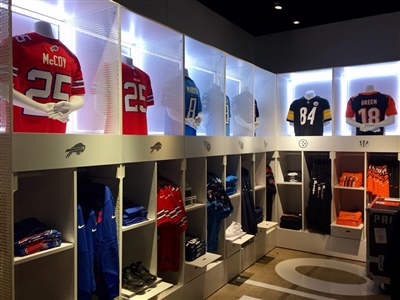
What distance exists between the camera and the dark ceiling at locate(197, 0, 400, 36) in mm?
4500

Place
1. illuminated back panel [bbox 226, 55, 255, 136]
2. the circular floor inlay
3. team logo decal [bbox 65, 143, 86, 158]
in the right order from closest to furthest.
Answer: team logo decal [bbox 65, 143, 86, 158], the circular floor inlay, illuminated back panel [bbox 226, 55, 255, 136]

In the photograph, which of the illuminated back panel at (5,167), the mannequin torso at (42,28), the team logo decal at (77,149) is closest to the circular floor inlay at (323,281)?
the team logo decal at (77,149)

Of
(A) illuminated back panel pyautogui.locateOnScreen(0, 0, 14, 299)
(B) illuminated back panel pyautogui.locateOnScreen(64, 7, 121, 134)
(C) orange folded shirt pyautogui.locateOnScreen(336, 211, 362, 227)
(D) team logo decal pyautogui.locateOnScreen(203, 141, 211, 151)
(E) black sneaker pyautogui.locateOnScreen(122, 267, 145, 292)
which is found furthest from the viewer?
(C) orange folded shirt pyautogui.locateOnScreen(336, 211, 362, 227)

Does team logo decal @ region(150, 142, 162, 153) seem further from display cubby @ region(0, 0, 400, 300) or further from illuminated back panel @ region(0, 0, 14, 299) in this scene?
illuminated back panel @ region(0, 0, 14, 299)

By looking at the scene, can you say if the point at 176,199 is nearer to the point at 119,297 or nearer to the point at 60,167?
the point at 119,297

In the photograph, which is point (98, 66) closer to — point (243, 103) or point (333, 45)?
point (243, 103)

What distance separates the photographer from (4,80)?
1.83m

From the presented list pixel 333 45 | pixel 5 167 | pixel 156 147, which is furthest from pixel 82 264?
→ pixel 333 45

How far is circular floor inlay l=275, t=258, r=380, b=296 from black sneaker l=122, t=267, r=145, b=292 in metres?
1.99

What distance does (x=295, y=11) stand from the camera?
4766mm

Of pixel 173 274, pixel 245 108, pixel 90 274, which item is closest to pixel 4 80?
pixel 90 274

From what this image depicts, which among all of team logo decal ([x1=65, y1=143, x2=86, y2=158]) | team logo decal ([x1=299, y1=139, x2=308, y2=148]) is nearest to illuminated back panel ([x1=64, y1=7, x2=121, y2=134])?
team logo decal ([x1=65, y1=143, x2=86, y2=158])

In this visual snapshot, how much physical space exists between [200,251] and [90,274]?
1.34 metres

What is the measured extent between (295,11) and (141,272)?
3.88m
